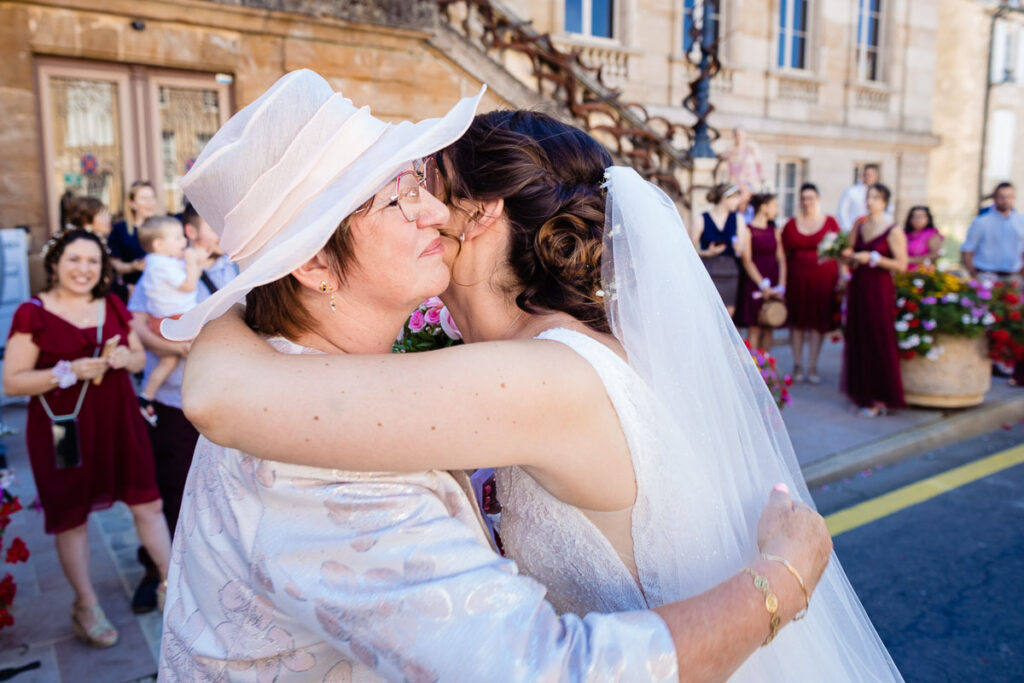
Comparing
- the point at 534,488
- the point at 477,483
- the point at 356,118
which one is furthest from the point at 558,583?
the point at 356,118

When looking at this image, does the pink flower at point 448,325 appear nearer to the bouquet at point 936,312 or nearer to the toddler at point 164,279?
the toddler at point 164,279

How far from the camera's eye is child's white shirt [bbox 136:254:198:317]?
4469 mm

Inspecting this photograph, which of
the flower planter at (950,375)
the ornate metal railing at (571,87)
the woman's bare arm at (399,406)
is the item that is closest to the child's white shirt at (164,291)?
the woman's bare arm at (399,406)

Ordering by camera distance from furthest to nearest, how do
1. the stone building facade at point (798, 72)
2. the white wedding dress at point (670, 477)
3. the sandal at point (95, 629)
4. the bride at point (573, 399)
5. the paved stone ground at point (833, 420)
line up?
the stone building facade at point (798, 72), the paved stone ground at point (833, 420), the sandal at point (95, 629), the white wedding dress at point (670, 477), the bride at point (573, 399)

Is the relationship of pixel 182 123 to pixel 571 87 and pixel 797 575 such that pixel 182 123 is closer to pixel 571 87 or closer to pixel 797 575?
pixel 571 87

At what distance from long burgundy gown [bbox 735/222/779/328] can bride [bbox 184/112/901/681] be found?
7253mm

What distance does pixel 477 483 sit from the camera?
6.44 feet

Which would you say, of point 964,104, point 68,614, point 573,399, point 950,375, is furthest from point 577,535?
point 964,104

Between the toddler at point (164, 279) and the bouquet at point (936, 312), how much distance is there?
21.2 feet

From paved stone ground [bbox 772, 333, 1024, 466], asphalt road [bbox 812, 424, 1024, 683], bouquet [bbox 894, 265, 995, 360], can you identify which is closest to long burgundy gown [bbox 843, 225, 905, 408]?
bouquet [bbox 894, 265, 995, 360]

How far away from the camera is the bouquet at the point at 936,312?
7102mm

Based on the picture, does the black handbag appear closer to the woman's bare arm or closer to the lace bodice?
the woman's bare arm

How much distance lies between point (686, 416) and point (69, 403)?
346 centimetres

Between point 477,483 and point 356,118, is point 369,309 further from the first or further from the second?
point 477,483
